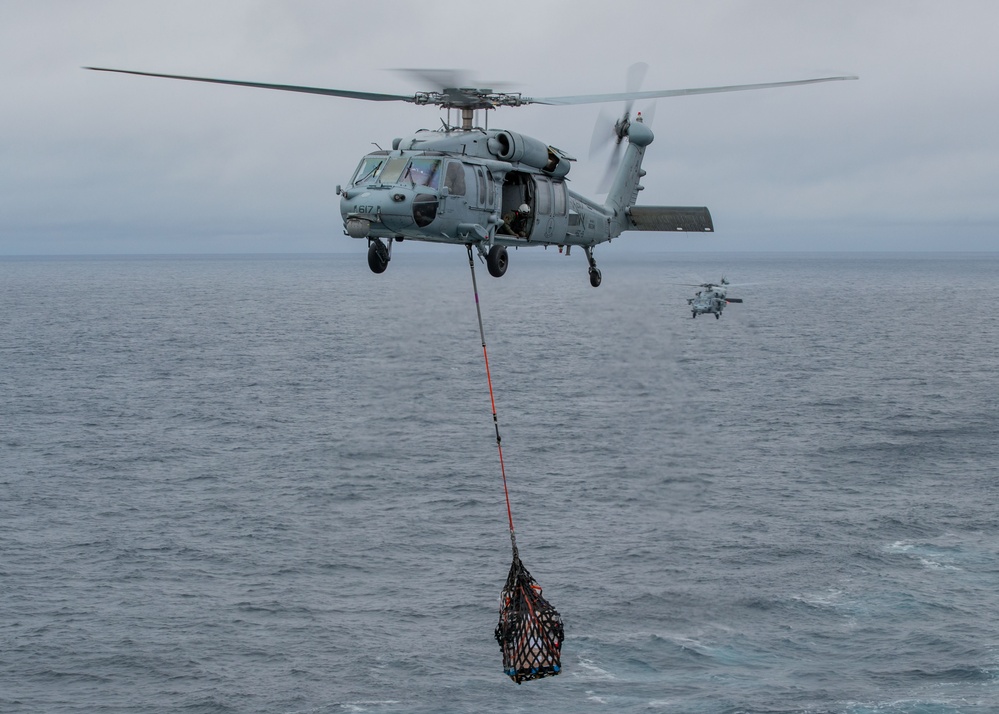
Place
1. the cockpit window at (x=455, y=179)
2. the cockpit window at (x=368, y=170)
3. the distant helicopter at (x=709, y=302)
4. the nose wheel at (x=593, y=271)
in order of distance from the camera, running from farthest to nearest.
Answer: the distant helicopter at (x=709, y=302)
the nose wheel at (x=593, y=271)
the cockpit window at (x=368, y=170)
the cockpit window at (x=455, y=179)

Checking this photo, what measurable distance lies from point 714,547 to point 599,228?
59.2 metres

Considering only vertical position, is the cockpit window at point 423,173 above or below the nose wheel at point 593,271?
above

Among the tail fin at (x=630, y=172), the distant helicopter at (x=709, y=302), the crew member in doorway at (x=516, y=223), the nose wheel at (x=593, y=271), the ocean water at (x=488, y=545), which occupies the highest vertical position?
the tail fin at (x=630, y=172)

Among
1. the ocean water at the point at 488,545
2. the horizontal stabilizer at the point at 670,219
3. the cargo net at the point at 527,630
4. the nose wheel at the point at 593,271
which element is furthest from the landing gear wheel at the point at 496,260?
the ocean water at the point at 488,545

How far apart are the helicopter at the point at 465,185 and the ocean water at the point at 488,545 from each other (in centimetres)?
3363

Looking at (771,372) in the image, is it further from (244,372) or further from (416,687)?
(416,687)

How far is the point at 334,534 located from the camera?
93.1 metres

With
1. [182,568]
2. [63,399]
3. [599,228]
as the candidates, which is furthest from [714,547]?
[63,399]

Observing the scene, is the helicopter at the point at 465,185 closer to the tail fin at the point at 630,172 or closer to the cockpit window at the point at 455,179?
the cockpit window at the point at 455,179

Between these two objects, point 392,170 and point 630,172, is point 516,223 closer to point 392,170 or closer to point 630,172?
point 392,170

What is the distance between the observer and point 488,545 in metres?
89.4

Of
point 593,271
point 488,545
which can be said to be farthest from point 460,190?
point 488,545

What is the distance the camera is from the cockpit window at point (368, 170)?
94.4ft

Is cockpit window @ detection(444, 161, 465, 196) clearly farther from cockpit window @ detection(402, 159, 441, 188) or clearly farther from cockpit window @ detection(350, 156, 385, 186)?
cockpit window @ detection(350, 156, 385, 186)
